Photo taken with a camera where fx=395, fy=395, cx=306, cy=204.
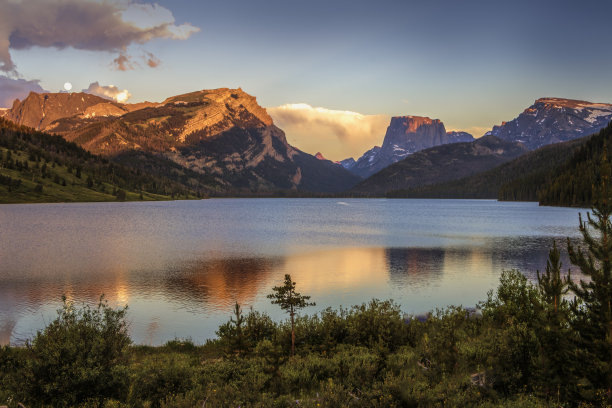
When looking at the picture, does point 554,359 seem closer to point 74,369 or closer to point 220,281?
point 74,369

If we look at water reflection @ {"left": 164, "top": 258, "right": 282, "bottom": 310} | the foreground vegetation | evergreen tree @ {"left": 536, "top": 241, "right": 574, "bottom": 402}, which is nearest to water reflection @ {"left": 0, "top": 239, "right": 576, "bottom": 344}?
water reflection @ {"left": 164, "top": 258, "right": 282, "bottom": 310}

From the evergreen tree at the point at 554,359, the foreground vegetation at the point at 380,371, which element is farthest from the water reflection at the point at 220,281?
the evergreen tree at the point at 554,359

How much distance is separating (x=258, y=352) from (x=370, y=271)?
36.3m

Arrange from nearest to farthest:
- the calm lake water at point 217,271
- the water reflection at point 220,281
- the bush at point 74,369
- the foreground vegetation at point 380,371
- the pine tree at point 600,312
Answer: the foreground vegetation at point 380,371
the pine tree at point 600,312
the bush at point 74,369
the calm lake water at point 217,271
the water reflection at point 220,281

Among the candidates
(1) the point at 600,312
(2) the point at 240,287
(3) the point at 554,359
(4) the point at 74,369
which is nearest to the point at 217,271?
(2) the point at 240,287

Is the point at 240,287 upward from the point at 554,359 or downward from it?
downward

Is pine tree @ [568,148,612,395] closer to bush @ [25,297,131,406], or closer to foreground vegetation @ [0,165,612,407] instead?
foreground vegetation @ [0,165,612,407]

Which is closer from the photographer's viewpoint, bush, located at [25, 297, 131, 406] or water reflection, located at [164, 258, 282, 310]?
bush, located at [25, 297, 131, 406]

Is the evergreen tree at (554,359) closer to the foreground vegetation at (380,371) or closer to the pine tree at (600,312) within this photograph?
the foreground vegetation at (380,371)

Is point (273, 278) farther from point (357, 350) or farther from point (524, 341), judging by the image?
point (524, 341)

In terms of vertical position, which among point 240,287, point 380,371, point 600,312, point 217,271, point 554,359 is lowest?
point 240,287

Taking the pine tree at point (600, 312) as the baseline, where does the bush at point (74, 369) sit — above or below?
below

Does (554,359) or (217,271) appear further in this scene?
(217,271)

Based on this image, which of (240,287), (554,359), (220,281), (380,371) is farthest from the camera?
(220,281)
